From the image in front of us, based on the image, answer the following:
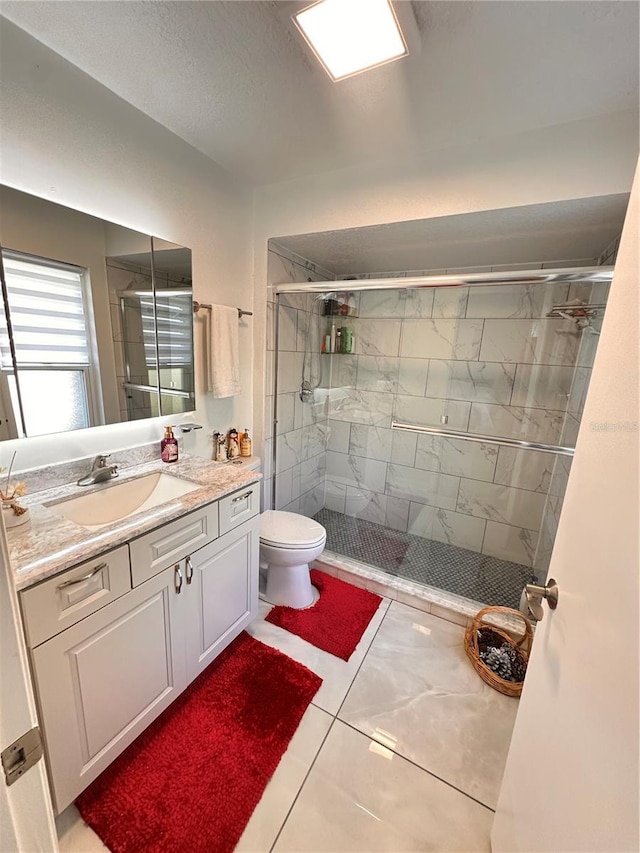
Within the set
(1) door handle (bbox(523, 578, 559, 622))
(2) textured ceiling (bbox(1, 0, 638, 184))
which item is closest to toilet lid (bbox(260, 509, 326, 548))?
(1) door handle (bbox(523, 578, 559, 622))

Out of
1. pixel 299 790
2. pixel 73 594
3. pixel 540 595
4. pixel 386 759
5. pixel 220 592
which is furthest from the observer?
pixel 220 592

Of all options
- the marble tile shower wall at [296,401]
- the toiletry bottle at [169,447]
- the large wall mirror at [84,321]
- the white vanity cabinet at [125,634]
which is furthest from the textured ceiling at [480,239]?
the white vanity cabinet at [125,634]

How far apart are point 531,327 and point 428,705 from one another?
222cm

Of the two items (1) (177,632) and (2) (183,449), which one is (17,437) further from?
(1) (177,632)

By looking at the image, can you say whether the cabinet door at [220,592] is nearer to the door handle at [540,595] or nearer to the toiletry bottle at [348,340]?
the door handle at [540,595]

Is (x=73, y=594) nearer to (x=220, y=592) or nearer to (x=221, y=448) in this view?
(x=220, y=592)

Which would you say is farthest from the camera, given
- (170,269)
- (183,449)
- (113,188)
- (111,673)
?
(183,449)

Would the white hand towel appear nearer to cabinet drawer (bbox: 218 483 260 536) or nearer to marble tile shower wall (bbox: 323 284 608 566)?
cabinet drawer (bbox: 218 483 260 536)

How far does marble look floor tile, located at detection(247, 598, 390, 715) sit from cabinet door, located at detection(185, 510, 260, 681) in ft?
0.47

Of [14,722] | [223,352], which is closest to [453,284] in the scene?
[223,352]

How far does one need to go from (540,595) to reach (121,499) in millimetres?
1518

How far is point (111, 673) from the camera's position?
3.56ft

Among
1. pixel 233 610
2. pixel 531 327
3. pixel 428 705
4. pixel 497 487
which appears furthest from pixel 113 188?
pixel 497 487

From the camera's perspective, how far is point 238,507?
151 cm
